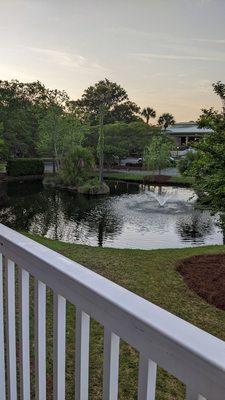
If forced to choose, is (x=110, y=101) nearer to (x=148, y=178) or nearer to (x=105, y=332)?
(x=148, y=178)

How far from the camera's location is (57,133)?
32.5 meters

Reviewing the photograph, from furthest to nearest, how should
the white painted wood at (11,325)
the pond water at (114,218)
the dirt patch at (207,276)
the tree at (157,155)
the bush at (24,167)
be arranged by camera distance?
1. the tree at (157,155)
2. the bush at (24,167)
3. the pond water at (114,218)
4. the dirt patch at (207,276)
5. the white painted wood at (11,325)

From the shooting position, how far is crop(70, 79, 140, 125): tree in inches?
2366

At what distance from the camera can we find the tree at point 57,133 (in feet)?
107

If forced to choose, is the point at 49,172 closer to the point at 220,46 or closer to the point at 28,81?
the point at 28,81

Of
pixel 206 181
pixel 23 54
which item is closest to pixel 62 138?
pixel 23 54

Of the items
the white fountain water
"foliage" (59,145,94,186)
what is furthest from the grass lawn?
"foliage" (59,145,94,186)

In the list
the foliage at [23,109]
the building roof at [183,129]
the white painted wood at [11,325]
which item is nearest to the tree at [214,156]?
the white painted wood at [11,325]

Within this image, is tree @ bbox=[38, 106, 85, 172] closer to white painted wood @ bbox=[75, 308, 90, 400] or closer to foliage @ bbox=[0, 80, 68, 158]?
foliage @ bbox=[0, 80, 68, 158]

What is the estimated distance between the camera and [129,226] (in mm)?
14336

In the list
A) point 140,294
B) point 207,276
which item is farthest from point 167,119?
point 140,294

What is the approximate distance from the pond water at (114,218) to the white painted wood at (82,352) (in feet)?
25.9

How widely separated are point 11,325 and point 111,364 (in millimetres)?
612

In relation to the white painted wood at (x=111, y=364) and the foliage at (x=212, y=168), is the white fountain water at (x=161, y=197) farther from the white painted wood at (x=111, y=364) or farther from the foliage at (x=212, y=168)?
the white painted wood at (x=111, y=364)
